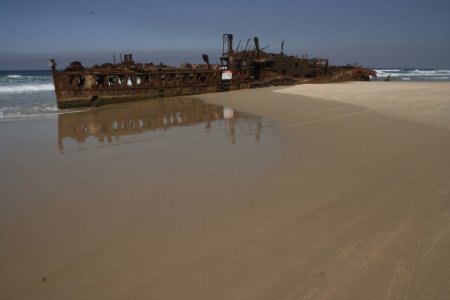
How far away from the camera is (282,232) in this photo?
297cm

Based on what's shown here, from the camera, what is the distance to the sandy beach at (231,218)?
233cm

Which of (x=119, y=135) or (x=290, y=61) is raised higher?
(x=290, y=61)

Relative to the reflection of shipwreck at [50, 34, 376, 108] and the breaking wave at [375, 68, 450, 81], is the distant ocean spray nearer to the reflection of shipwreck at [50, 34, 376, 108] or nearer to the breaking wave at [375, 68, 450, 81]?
the reflection of shipwreck at [50, 34, 376, 108]

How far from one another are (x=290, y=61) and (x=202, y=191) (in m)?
23.1

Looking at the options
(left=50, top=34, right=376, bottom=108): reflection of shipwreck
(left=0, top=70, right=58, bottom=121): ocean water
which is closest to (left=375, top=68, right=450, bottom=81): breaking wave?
(left=50, top=34, right=376, bottom=108): reflection of shipwreck

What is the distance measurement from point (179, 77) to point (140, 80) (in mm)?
2185

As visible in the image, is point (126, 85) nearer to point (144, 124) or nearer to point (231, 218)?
point (144, 124)

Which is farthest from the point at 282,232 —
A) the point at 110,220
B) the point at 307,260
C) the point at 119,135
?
the point at 119,135

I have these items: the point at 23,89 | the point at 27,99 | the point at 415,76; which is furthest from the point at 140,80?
the point at 415,76

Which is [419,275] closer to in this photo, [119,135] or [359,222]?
[359,222]

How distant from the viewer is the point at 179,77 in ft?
61.5

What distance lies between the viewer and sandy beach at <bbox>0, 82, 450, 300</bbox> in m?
2.33

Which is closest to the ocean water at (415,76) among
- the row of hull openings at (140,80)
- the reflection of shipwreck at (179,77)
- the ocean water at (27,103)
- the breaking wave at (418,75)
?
the breaking wave at (418,75)

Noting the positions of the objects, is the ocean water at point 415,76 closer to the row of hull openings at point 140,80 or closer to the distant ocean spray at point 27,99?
the distant ocean spray at point 27,99
